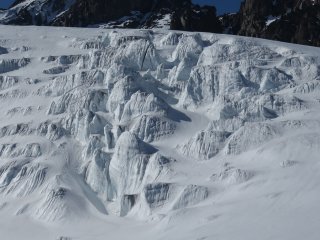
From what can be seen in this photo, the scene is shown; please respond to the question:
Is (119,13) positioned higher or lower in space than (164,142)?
lower

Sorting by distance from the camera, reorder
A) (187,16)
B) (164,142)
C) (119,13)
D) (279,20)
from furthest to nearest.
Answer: (119,13) → (187,16) → (279,20) → (164,142)

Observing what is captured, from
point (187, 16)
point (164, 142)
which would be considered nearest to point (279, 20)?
point (187, 16)

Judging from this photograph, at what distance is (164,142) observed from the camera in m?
48.9

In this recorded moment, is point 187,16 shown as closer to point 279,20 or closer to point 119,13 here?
point 279,20

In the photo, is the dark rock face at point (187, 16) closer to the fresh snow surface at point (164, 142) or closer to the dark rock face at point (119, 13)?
the dark rock face at point (119, 13)

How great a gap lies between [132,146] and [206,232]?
11218 mm

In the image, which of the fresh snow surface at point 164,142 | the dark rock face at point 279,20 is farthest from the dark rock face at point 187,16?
the fresh snow surface at point 164,142

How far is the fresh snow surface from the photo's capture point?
39.4 metres

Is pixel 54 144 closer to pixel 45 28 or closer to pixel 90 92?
pixel 90 92

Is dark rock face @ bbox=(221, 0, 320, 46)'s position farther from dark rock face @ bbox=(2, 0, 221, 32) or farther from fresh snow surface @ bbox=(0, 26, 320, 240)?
fresh snow surface @ bbox=(0, 26, 320, 240)

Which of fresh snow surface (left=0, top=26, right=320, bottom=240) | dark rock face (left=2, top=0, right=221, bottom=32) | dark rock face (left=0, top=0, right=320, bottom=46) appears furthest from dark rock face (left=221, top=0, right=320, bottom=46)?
fresh snow surface (left=0, top=26, right=320, bottom=240)

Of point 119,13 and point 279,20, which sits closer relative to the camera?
point 279,20

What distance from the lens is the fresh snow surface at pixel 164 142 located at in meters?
39.4

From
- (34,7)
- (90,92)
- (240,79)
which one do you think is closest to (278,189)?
(240,79)
